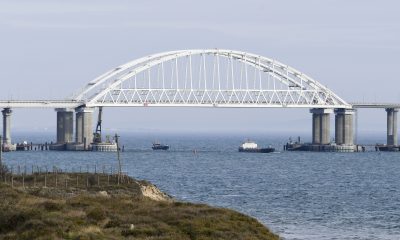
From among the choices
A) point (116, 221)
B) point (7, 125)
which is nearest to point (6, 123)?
point (7, 125)

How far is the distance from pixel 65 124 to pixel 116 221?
14382cm

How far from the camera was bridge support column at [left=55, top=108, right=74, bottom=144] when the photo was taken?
19444cm

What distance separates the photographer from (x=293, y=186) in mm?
111812

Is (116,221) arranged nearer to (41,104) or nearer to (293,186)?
(293,186)

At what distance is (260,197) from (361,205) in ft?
30.8

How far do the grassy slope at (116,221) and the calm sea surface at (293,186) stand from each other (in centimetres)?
1076

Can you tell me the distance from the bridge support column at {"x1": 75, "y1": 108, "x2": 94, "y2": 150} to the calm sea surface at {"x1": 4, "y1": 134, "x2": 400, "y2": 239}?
7.92 metres

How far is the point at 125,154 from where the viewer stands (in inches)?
7244

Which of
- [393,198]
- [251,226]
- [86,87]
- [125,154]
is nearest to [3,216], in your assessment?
[251,226]

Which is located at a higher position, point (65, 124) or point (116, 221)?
point (65, 124)

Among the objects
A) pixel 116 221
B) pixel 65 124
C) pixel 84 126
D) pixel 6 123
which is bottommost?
pixel 116 221

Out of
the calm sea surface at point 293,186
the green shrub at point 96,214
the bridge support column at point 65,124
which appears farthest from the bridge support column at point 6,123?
the green shrub at point 96,214

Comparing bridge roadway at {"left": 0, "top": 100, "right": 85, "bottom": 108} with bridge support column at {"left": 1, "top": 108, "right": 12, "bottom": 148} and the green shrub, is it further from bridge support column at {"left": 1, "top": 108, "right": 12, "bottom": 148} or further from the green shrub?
the green shrub

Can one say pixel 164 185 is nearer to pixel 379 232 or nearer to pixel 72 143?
pixel 379 232
